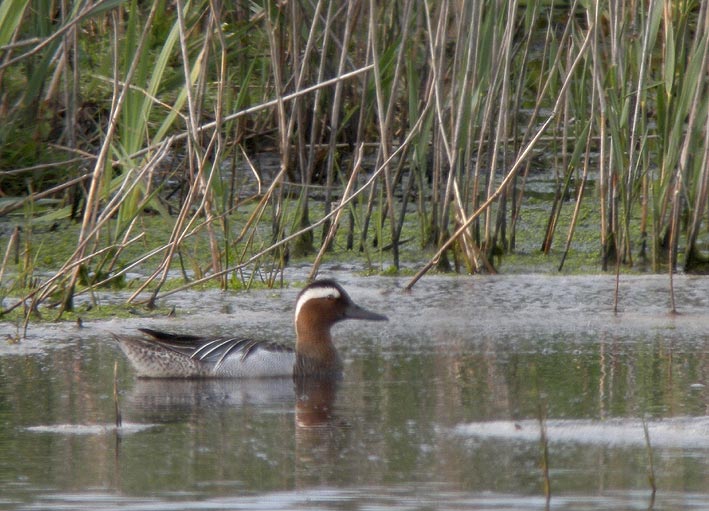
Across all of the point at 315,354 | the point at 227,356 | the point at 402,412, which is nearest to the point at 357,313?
the point at 315,354

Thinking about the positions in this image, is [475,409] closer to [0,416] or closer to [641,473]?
[641,473]

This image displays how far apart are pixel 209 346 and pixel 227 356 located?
0.08 meters

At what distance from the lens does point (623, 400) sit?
4.50m

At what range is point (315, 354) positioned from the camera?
17.3ft

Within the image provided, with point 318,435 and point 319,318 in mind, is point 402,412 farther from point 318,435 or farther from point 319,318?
point 319,318

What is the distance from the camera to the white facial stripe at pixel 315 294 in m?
5.43

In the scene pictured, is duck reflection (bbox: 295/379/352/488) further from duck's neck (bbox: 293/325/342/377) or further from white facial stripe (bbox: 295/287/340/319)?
white facial stripe (bbox: 295/287/340/319)

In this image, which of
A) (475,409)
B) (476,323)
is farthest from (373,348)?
(475,409)

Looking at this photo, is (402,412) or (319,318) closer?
(402,412)

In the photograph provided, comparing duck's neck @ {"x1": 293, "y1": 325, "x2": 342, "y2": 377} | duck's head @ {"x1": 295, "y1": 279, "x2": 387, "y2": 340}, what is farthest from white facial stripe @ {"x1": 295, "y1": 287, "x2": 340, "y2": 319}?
duck's neck @ {"x1": 293, "y1": 325, "x2": 342, "y2": 377}

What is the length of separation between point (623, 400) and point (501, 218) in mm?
2755

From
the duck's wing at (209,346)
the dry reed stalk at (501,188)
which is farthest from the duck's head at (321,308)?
the dry reed stalk at (501,188)

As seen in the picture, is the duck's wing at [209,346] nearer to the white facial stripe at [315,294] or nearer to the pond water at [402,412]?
the pond water at [402,412]

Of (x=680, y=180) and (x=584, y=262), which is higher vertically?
(x=680, y=180)
